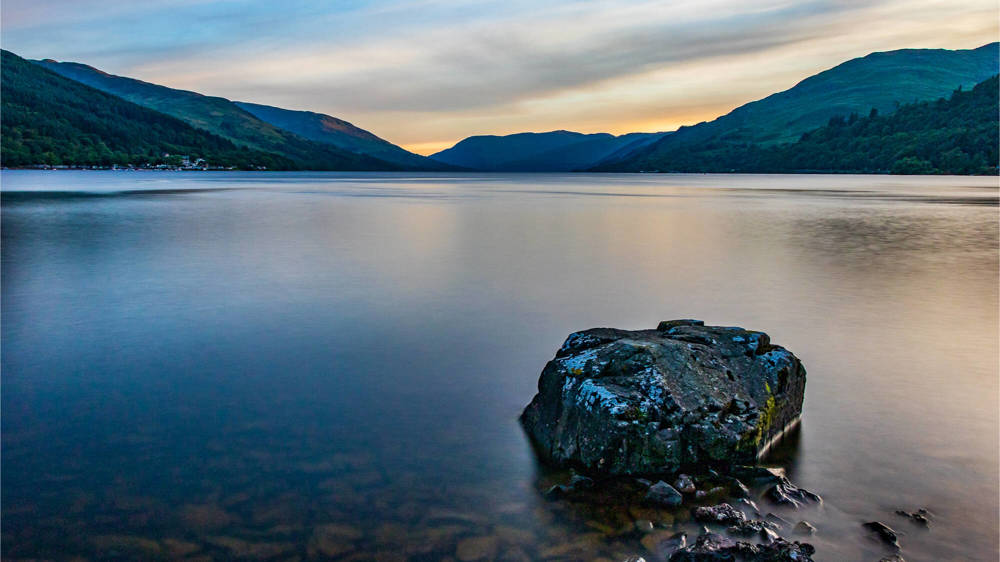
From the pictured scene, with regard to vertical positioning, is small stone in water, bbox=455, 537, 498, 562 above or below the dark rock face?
below

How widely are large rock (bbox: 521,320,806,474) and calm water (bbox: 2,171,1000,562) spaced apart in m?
0.57

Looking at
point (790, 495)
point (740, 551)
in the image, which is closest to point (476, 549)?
point (740, 551)

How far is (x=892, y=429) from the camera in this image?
9.41m

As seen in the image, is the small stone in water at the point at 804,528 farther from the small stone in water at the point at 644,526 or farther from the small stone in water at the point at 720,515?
the small stone in water at the point at 644,526

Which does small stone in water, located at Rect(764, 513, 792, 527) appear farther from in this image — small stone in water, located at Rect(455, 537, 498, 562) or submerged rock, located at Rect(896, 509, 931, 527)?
small stone in water, located at Rect(455, 537, 498, 562)

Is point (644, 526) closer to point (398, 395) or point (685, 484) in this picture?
point (685, 484)

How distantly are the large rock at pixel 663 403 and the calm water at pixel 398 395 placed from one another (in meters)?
0.57

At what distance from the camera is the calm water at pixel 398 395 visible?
6.84 meters

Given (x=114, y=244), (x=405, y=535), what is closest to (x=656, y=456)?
(x=405, y=535)

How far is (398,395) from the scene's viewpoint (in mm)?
10680

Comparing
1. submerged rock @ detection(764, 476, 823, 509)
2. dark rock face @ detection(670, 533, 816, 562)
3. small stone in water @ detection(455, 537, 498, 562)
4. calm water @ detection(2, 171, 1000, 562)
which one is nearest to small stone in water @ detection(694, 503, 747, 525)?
calm water @ detection(2, 171, 1000, 562)

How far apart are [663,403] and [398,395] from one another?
14.7 ft

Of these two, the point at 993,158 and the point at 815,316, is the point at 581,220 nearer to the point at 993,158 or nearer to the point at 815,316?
the point at 815,316

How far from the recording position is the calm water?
269 inches
